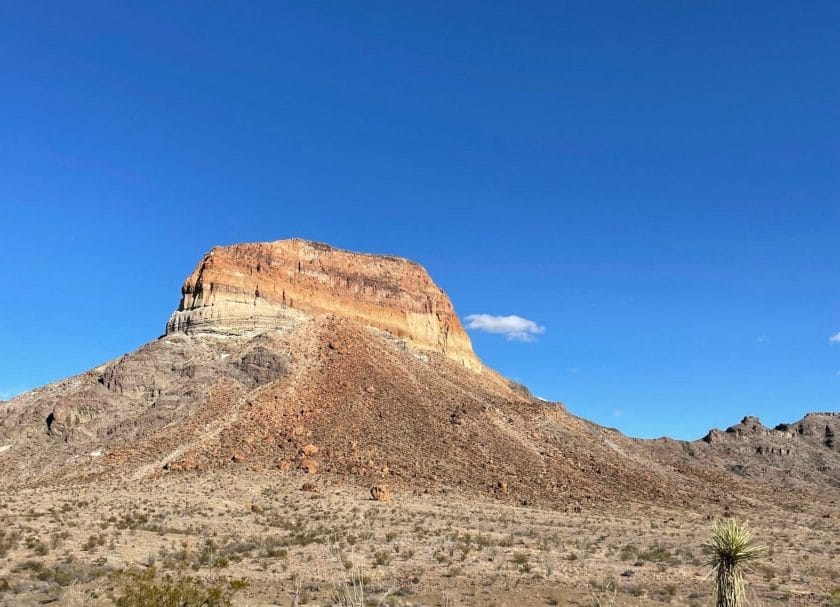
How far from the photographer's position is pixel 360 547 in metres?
22.0

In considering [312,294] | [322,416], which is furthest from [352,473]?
[312,294]

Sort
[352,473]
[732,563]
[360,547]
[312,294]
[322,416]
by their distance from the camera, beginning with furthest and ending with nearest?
[312,294] < [322,416] < [352,473] < [360,547] < [732,563]

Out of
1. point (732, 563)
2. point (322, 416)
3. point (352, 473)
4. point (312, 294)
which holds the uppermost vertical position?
point (312, 294)

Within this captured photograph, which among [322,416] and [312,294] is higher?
[312,294]

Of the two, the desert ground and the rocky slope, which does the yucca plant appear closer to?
the desert ground

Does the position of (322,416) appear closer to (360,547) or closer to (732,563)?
(360,547)

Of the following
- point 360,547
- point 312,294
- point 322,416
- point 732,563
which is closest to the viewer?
point 732,563

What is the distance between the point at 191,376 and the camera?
46.3 m

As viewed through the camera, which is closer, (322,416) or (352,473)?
(352,473)

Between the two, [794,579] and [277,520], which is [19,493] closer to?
[277,520]

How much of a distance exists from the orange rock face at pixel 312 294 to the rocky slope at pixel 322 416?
17 centimetres

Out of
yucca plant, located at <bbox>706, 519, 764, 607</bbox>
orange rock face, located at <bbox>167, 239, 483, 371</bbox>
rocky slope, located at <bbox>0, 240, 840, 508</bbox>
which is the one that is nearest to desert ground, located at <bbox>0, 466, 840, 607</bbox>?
yucca plant, located at <bbox>706, 519, 764, 607</bbox>

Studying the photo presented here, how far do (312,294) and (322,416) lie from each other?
749 inches

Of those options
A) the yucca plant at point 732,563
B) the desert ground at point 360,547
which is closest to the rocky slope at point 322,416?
the desert ground at point 360,547
